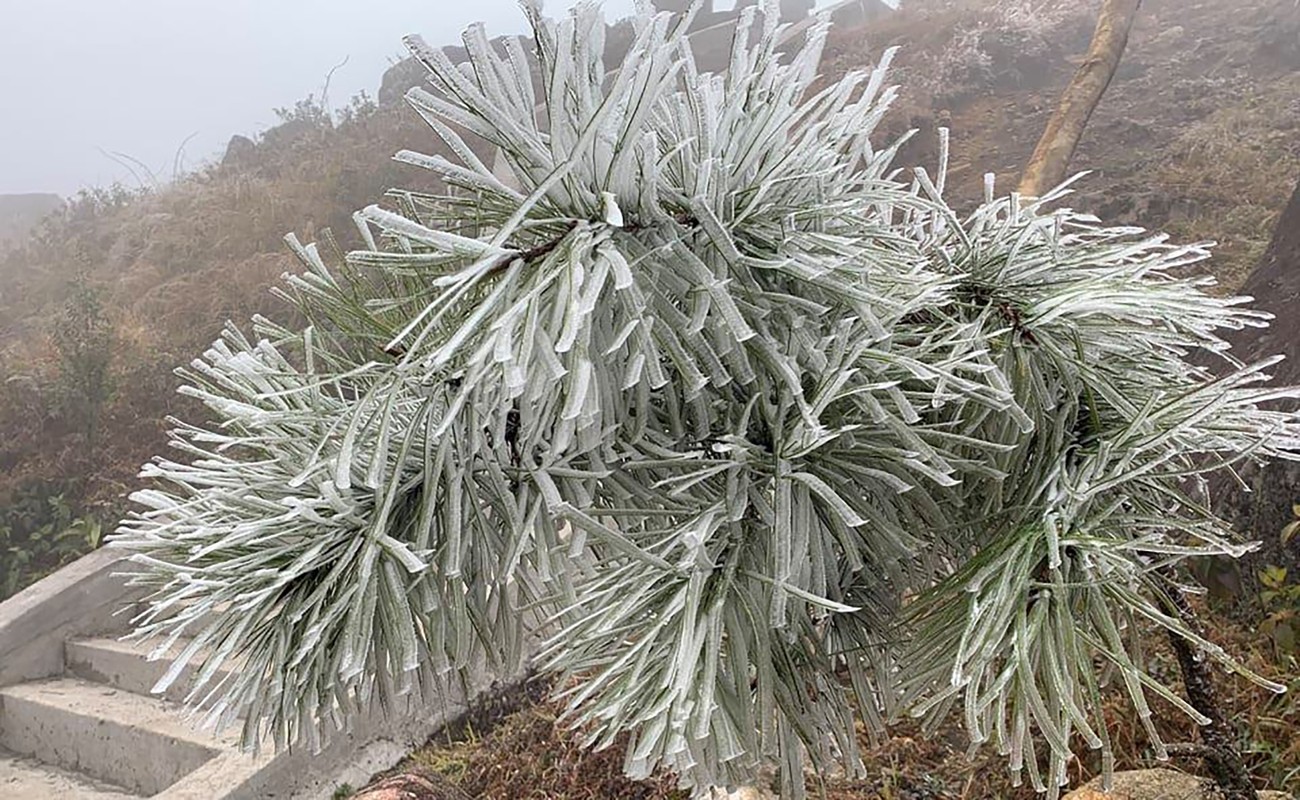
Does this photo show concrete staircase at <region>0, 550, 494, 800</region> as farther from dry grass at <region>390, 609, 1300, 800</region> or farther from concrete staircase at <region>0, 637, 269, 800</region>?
dry grass at <region>390, 609, 1300, 800</region>

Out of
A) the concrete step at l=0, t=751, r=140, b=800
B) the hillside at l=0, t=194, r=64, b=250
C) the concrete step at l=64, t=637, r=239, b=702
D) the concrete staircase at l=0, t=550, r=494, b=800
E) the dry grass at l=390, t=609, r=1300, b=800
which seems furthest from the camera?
the hillside at l=0, t=194, r=64, b=250

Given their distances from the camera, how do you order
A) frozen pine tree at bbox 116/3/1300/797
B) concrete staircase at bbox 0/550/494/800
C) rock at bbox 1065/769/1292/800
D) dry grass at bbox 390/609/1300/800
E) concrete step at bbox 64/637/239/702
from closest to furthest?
frozen pine tree at bbox 116/3/1300/797 < rock at bbox 1065/769/1292/800 < dry grass at bbox 390/609/1300/800 < concrete staircase at bbox 0/550/494/800 < concrete step at bbox 64/637/239/702

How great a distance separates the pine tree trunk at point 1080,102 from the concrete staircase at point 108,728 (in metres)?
2.56

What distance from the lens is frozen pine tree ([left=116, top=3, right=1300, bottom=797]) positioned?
1.57ft

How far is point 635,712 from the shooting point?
1.69 feet

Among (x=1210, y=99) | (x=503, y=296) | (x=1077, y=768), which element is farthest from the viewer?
(x=1210, y=99)

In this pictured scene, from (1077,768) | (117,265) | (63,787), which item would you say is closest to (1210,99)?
(1077,768)

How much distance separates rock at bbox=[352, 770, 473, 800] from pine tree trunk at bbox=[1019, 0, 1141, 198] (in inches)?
104

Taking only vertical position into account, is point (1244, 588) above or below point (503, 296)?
below

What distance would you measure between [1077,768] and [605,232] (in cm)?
137

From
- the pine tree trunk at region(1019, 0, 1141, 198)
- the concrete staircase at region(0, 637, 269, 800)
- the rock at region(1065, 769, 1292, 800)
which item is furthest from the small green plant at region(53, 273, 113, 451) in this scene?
the rock at region(1065, 769, 1292, 800)

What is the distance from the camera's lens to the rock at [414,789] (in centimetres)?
150

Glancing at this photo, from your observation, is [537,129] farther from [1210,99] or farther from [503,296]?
[1210,99]

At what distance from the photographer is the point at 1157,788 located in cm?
119
